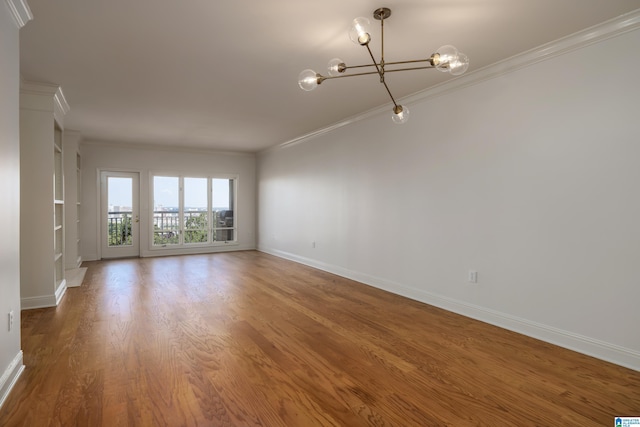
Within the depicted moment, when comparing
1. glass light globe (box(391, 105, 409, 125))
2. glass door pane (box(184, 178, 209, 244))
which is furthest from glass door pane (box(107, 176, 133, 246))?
glass light globe (box(391, 105, 409, 125))

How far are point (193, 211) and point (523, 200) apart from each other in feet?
23.6

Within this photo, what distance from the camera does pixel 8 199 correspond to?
226 cm

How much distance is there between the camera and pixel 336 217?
591 centimetres

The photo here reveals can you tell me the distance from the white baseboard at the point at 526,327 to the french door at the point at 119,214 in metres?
5.57

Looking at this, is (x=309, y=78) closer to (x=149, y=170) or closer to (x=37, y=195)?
(x=37, y=195)

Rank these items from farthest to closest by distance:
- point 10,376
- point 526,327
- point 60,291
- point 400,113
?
point 60,291
point 526,327
point 400,113
point 10,376

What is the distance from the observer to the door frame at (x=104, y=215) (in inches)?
295

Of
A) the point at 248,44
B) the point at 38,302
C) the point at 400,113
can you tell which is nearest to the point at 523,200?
the point at 400,113

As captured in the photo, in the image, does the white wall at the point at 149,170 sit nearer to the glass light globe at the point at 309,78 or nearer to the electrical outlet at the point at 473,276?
the electrical outlet at the point at 473,276

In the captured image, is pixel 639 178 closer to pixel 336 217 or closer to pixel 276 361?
pixel 276 361

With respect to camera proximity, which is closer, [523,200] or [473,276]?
[523,200]

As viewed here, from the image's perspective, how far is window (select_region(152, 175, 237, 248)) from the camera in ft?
26.8

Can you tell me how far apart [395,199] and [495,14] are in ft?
8.15

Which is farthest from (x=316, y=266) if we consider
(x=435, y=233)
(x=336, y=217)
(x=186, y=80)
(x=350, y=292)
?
(x=186, y=80)
